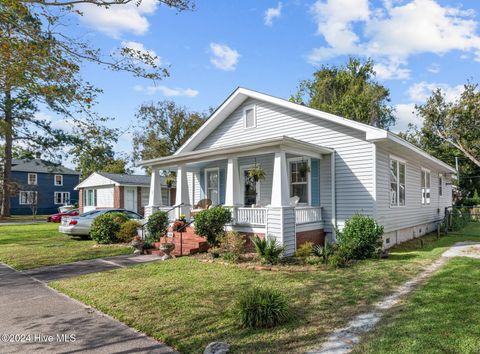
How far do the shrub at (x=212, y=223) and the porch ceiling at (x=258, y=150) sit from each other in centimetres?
199

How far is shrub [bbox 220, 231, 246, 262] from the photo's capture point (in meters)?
9.75

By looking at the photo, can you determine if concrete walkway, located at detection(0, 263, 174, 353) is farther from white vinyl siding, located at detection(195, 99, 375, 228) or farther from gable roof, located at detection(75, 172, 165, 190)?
gable roof, located at detection(75, 172, 165, 190)

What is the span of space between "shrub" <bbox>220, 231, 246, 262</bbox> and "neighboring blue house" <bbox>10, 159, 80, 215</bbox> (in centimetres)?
3603

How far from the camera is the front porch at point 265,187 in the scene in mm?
9820

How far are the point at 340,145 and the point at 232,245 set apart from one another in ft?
17.1

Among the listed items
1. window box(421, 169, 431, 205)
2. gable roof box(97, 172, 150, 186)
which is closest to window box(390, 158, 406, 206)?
window box(421, 169, 431, 205)

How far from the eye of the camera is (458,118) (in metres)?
27.4

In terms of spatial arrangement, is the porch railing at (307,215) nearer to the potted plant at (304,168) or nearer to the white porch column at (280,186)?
the white porch column at (280,186)

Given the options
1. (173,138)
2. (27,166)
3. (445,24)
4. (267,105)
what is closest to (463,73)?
(445,24)

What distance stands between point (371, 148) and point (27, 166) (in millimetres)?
45268

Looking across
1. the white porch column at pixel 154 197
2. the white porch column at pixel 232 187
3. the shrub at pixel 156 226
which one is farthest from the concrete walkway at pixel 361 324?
the white porch column at pixel 154 197

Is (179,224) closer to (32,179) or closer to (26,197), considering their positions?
(26,197)

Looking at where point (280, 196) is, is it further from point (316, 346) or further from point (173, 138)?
point (173, 138)

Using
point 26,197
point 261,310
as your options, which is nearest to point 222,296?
point 261,310
